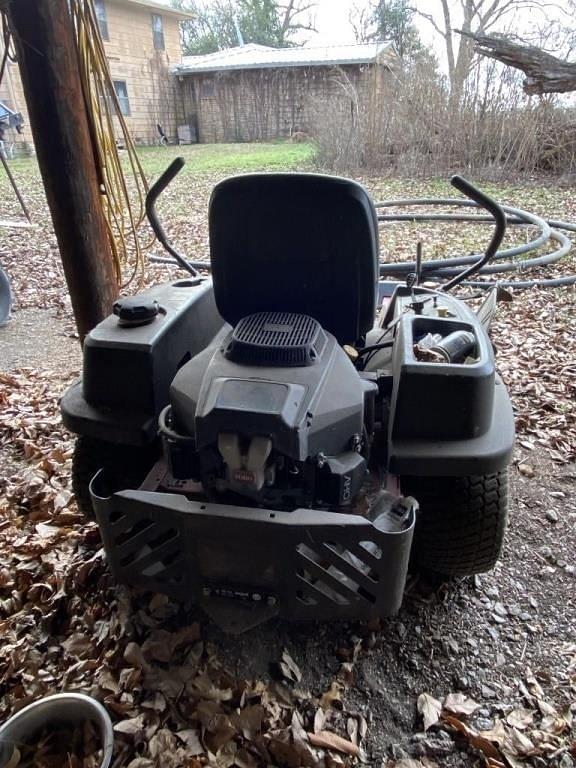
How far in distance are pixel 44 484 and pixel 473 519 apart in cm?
170

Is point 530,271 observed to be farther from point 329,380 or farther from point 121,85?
point 121,85

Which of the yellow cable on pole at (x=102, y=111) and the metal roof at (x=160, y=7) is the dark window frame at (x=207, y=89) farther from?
the yellow cable on pole at (x=102, y=111)

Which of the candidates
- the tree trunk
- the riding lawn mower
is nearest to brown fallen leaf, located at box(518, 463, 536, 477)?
the riding lawn mower

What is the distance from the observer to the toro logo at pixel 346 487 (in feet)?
4.85

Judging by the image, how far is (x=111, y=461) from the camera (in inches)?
74.9

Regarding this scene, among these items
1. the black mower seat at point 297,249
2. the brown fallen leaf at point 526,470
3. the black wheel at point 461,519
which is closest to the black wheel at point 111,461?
the black mower seat at point 297,249

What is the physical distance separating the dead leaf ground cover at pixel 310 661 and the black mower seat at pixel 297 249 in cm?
94

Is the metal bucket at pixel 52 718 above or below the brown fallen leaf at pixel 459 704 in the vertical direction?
above

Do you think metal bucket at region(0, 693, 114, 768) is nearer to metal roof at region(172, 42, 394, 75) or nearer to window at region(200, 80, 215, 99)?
Result: metal roof at region(172, 42, 394, 75)

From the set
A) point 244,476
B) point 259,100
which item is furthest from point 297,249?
point 259,100

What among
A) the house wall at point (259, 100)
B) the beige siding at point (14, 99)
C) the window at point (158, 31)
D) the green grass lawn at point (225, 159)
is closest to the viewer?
the green grass lawn at point (225, 159)

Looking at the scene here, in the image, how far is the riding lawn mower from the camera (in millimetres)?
1382

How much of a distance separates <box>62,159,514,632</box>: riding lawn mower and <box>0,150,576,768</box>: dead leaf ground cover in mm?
209

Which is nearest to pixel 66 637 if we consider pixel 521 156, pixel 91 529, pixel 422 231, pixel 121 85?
pixel 91 529
